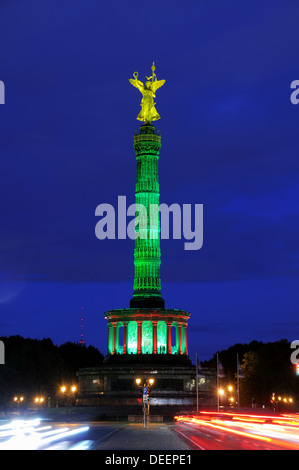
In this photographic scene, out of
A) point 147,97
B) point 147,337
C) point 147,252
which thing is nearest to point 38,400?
point 147,337

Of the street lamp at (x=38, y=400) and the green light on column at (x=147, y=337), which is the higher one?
the green light on column at (x=147, y=337)

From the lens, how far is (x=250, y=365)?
119938 mm

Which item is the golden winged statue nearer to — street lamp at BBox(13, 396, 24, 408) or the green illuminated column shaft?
the green illuminated column shaft

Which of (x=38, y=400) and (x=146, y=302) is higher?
(x=146, y=302)

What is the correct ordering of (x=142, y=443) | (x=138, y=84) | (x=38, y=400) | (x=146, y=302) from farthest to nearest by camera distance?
(x=38, y=400)
(x=138, y=84)
(x=146, y=302)
(x=142, y=443)

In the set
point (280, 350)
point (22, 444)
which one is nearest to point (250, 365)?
point (280, 350)

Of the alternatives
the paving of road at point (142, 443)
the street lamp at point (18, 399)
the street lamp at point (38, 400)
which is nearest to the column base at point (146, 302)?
the street lamp at point (18, 399)

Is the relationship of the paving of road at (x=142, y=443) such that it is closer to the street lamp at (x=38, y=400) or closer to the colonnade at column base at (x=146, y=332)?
the colonnade at column base at (x=146, y=332)

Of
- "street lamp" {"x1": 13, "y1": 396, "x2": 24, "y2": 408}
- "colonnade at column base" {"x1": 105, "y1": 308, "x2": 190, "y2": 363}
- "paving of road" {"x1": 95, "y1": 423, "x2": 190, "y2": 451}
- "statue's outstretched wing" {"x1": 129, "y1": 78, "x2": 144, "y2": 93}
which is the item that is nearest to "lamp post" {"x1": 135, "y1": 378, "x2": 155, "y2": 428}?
"paving of road" {"x1": 95, "y1": 423, "x2": 190, "y2": 451}

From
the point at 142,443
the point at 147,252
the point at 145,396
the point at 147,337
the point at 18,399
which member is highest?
the point at 147,252

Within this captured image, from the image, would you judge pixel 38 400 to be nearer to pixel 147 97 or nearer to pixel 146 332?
pixel 146 332

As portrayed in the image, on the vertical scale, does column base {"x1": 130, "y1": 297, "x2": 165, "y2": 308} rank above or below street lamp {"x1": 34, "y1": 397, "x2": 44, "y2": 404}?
above
